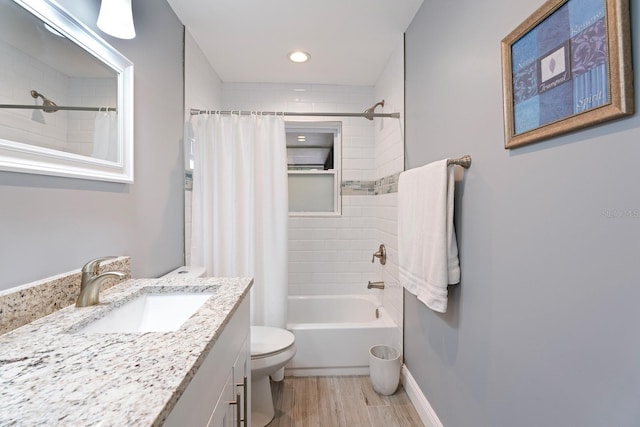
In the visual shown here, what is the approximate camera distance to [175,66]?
5.84 feet

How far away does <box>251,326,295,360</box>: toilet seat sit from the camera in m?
1.61

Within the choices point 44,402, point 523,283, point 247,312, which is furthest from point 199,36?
point 523,283

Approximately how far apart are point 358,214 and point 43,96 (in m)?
2.30

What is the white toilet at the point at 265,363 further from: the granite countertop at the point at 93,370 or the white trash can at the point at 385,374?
the granite countertop at the point at 93,370

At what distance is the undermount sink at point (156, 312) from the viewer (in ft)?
3.30

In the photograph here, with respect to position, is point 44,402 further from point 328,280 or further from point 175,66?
point 328,280

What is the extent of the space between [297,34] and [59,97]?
151 centimetres

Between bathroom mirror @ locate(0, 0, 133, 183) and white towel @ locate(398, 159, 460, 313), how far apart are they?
4.46 ft

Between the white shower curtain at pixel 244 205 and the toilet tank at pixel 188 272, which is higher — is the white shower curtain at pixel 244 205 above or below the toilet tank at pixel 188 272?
above

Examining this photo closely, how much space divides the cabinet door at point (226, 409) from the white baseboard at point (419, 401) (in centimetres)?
111

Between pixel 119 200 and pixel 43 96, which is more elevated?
pixel 43 96

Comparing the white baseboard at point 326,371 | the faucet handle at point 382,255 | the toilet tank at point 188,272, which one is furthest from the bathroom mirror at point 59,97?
the faucet handle at point 382,255

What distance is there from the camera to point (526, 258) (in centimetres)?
92

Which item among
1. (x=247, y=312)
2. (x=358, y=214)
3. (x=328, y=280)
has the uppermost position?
(x=358, y=214)
